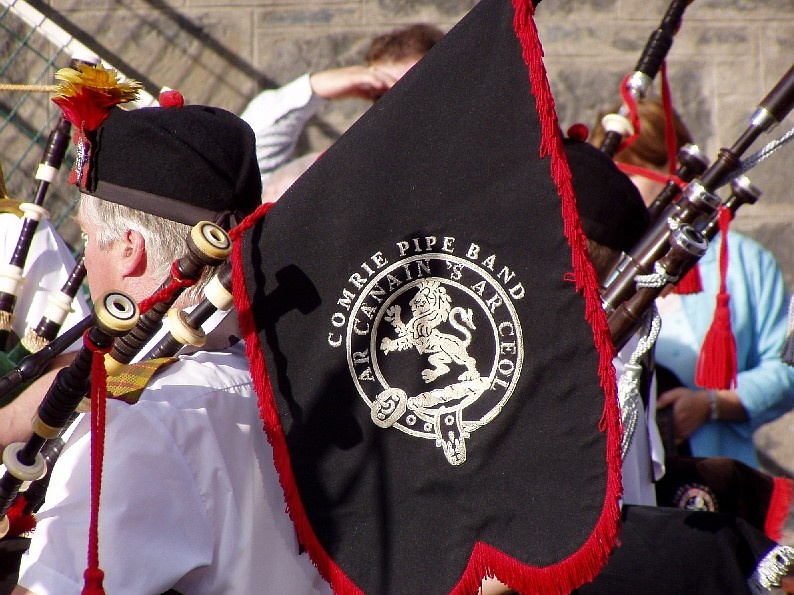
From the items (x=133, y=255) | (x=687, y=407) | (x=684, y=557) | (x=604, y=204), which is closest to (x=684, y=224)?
(x=604, y=204)

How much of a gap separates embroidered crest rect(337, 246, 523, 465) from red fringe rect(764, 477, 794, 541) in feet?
4.86

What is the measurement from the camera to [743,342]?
371cm

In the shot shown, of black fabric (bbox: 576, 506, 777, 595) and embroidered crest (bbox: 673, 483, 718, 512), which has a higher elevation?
embroidered crest (bbox: 673, 483, 718, 512)

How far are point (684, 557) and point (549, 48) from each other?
3.09 m

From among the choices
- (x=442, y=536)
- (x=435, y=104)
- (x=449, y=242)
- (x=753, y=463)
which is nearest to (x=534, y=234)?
(x=449, y=242)

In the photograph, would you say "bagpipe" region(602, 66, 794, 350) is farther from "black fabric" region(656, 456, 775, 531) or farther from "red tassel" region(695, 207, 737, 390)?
"black fabric" region(656, 456, 775, 531)

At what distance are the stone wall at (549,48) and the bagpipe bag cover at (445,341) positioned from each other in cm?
294

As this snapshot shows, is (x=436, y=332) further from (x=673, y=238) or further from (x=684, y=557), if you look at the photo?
Answer: (x=684, y=557)

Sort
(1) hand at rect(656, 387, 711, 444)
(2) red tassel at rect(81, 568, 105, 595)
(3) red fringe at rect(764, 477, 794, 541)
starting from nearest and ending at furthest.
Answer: (2) red tassel at rect(81, 568, 105, 595), (3) red fringe at rect(764, 477, 794, 541), (1) hand at rect(656, 387, 711, 444)

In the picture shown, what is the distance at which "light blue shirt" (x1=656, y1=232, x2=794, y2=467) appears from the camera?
3648 millimetres

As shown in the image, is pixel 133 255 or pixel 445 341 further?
pixel 133 255

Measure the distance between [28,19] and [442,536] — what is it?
136 inches

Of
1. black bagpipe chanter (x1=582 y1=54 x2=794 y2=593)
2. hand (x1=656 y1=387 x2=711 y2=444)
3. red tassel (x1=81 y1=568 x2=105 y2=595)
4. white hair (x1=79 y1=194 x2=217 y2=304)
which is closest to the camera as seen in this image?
red tassel (x1=81 y1=568 x2=105 y2=595)

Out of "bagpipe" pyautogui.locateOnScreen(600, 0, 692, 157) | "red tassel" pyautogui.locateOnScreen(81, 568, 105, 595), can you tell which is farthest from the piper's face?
"bagpipe" pyautogui.locateOnScreen(600, 0, 692, 157)
